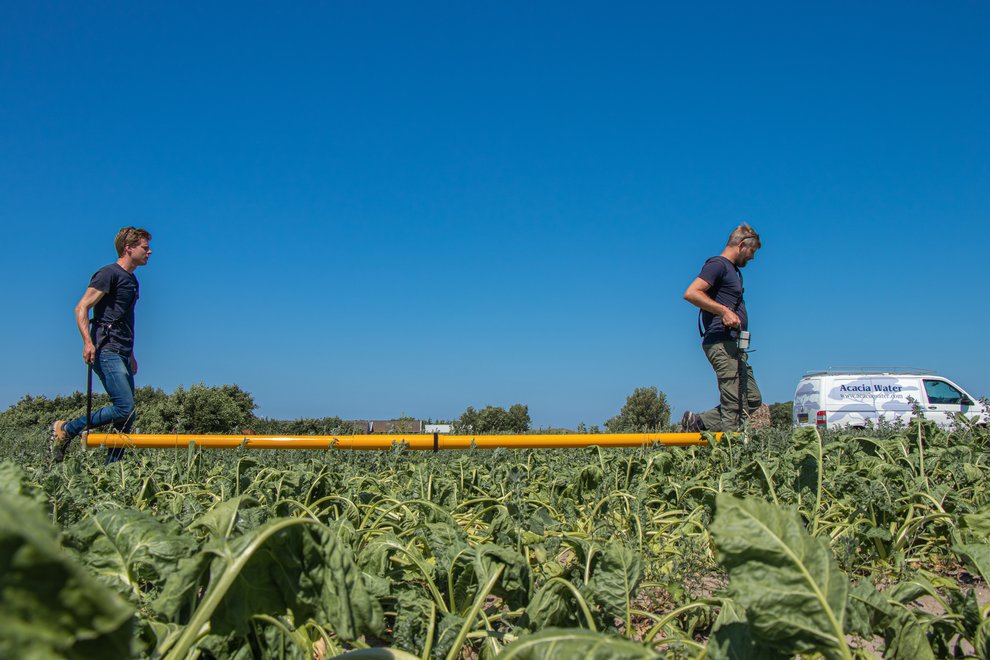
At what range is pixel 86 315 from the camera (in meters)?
6.21

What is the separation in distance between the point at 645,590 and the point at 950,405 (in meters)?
26.2

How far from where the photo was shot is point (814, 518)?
90.3 inches

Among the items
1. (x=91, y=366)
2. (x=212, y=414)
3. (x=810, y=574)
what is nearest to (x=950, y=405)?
(x=212, y=414)

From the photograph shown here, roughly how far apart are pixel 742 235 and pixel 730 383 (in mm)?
1452

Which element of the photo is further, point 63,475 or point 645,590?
point 63,475

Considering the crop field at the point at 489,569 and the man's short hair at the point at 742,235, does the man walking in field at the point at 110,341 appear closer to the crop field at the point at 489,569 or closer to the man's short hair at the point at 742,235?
the crop field at the point at 489,569

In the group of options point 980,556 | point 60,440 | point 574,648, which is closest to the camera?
point 574,648

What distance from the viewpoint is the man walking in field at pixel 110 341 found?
20.0 ft

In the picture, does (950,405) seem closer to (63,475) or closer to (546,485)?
(546,485)

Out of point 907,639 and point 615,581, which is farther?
point 615,581

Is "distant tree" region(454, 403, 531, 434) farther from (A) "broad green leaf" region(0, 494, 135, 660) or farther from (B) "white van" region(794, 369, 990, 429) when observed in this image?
(A) "broad green leaf" region(0, 494, 135, 660)

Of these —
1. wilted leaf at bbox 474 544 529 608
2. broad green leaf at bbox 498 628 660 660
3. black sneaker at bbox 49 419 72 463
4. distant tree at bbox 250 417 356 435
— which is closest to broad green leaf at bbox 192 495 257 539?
wilted leaf at bbox 474 544 529 608

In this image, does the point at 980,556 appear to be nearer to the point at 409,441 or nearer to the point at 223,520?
the point at 223,520

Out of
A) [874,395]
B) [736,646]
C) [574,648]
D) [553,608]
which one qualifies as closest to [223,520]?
[553,608]
